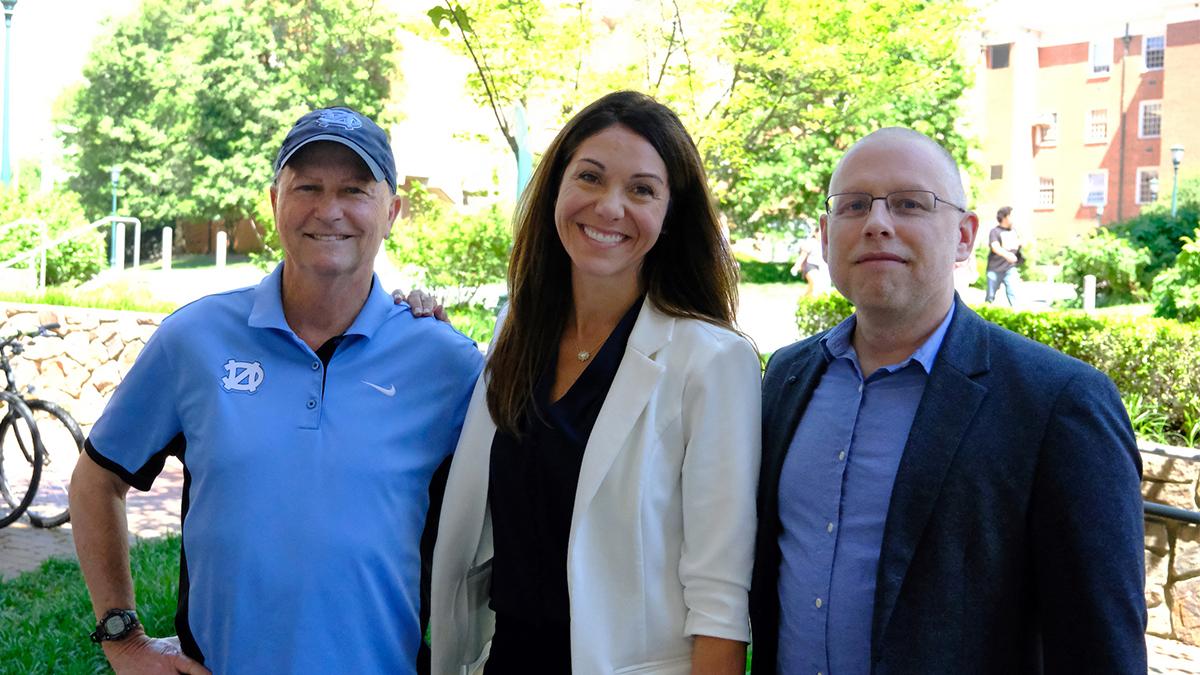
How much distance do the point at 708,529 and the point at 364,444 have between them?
0.77 m

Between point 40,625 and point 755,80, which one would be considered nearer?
point 40,625

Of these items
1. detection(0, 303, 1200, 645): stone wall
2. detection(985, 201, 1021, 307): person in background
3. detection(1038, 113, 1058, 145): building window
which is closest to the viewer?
detection(0, 303, 1200, 645): stone wall

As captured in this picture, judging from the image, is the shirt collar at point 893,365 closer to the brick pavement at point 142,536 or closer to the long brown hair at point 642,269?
the long brown hair at point 642,269

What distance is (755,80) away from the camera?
1920 cm

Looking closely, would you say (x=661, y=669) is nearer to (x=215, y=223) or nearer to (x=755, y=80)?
(x=755, y=80)

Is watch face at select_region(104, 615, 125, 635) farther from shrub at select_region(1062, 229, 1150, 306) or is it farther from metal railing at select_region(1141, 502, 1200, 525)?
shrub at select_region(1062, 229, 1150, 306)

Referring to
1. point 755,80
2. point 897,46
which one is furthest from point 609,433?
point 897,46

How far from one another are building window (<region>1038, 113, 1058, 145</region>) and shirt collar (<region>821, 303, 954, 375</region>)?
49.1 metres

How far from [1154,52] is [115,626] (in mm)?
50341

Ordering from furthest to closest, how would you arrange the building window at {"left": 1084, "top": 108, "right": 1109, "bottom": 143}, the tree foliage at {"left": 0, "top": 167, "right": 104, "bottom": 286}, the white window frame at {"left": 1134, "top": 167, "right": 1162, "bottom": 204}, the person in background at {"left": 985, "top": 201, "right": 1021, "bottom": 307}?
the building window at {"left": 1084, "top": 108, "right": 1109, "bottom": 143}, the white window frame at {"left": 1134, "top": 167, "right": 1162, "bottom": 204}, the tree foliage at {"left": 0, "top": 167, "right": 104, "bottom": 286}, the person in background at {"left": 985, "top": 201, "right": 1021, "bottom": 307}

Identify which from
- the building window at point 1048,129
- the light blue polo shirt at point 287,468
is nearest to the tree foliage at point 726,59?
the light blue polo shirt at point 287,468

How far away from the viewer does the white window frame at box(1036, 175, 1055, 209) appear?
4781 cm

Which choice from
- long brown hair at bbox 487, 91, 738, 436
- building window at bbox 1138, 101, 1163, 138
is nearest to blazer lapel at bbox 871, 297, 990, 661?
long brown hair at bbox 487, 91, 738, 436

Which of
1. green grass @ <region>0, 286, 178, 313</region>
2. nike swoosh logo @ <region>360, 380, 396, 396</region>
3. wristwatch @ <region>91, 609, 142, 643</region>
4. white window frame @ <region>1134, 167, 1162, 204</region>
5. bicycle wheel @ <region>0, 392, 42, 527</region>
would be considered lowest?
bicycle wheel @ <region>0, 392, 42, 527</region>
